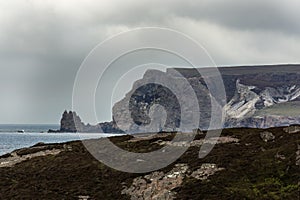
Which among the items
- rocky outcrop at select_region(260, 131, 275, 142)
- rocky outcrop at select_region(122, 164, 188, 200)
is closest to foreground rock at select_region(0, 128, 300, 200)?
rocky outcrop at select_region(122, 164, 188, 200)

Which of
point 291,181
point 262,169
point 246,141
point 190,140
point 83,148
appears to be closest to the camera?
point 291,181

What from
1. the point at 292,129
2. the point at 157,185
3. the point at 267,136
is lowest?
the point at 157,185

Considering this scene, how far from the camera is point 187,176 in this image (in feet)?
131

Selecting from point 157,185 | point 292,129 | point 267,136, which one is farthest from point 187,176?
A: point 292,129

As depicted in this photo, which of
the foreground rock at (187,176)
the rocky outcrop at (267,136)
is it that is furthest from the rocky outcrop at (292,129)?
the rocky outcrop at (267,136)

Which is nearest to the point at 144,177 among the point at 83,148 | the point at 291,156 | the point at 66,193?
the point at 66,193

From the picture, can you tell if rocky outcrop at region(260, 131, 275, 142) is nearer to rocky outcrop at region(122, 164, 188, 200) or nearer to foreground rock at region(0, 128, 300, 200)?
foreground rock at region(0, 128, 300, 200)

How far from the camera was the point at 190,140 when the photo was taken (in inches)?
2061

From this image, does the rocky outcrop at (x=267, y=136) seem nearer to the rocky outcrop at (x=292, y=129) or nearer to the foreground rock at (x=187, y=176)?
the foreground rock at (x=187, y=176)

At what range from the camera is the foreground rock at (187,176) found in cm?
3647

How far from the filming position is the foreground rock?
3647 cm

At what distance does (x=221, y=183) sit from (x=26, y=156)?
87.3 ft

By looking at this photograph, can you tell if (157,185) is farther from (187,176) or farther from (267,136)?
(267,136)

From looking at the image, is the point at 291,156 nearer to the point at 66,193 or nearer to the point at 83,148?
the point at 66,193
